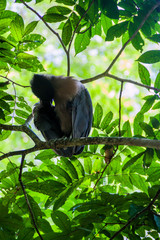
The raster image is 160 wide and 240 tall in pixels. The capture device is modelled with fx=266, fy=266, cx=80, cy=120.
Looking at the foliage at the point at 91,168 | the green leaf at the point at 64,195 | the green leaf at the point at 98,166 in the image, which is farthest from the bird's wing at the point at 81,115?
the green leaf at the point at 64,195

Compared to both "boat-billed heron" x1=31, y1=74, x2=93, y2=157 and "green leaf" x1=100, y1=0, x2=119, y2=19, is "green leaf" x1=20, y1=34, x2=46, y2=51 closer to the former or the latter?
"boat-billed heron" x1=31, y1=74, x2=93, y2=157

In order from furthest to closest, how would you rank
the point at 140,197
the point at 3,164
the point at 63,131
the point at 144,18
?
the point at 3,164, the point at 63,131, the point at 144,18, the point at 140,197

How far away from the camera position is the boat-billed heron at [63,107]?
2.43 m

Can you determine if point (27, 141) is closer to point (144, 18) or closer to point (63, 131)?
point (63, 131)

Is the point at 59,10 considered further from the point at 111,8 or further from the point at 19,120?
the point at 19,120

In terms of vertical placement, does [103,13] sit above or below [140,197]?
above

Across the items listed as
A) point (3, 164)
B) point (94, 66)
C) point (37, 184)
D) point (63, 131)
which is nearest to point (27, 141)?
point (3, 164)

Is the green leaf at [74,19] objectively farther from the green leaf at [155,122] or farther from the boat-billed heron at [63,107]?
the green leaf at [155,122]

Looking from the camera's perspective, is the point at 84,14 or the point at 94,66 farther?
the point at 94,66

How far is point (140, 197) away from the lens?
1599mm

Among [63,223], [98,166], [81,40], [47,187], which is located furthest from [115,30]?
[63,223]

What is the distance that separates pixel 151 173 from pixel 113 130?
27.2 inches

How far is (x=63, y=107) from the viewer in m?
2.62

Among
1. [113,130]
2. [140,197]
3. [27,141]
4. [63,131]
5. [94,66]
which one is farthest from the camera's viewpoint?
[94,66]
